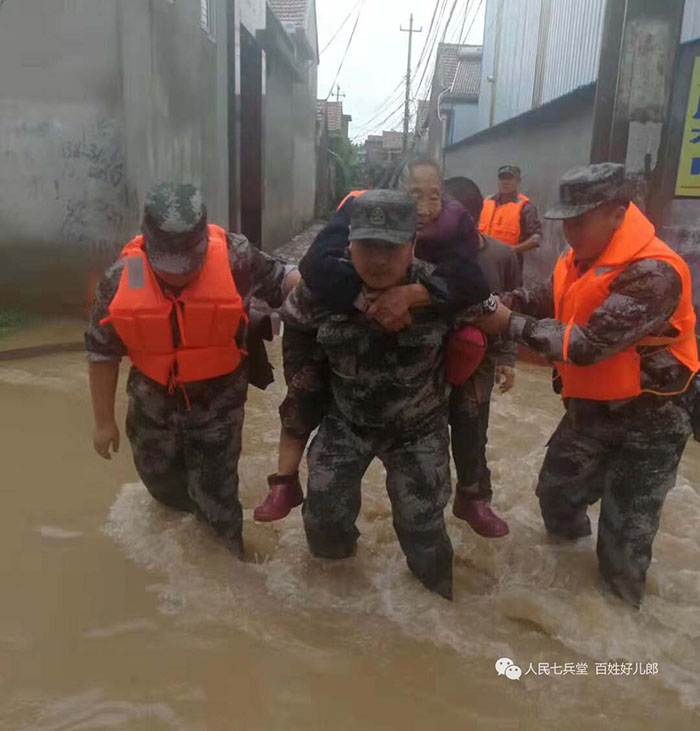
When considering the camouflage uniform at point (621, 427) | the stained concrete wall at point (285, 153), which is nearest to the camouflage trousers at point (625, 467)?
the camouflage uniform at point (621, 427)

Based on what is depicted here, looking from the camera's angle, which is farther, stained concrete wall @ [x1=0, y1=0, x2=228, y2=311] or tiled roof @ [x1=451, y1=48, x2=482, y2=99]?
tiled roof @ [x1=451, y1=48, x2=482, y2=99]

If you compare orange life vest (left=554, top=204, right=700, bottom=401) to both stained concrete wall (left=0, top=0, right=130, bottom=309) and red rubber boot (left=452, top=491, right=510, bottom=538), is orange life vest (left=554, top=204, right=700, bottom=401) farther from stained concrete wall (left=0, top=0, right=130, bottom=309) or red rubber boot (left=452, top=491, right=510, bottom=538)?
stained concrete wall (left=0, top=0, right=130, bottom=309)

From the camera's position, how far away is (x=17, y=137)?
26.7 ft

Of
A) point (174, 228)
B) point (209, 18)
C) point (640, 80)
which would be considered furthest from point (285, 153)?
point (174, 228)

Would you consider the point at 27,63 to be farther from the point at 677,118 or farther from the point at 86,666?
the point at 86,666

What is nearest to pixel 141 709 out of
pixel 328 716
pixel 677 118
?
pixel 328 716

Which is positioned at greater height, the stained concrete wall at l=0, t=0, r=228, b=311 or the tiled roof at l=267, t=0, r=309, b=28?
the tiled roof at l=267, t=0, r=309, b=28

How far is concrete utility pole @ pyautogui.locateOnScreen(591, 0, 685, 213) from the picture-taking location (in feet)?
20.6

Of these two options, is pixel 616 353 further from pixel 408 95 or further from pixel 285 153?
pixel 408 95

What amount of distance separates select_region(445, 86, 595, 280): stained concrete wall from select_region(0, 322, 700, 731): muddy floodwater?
4.53 m

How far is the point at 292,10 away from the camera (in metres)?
24.9

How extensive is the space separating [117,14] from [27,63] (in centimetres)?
109

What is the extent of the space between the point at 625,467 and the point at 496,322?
0.87m

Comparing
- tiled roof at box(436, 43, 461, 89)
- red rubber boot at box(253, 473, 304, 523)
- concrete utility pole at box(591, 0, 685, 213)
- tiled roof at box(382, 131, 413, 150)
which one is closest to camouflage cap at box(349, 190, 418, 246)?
red rubber boot at box(253, 473, 304, 523)
